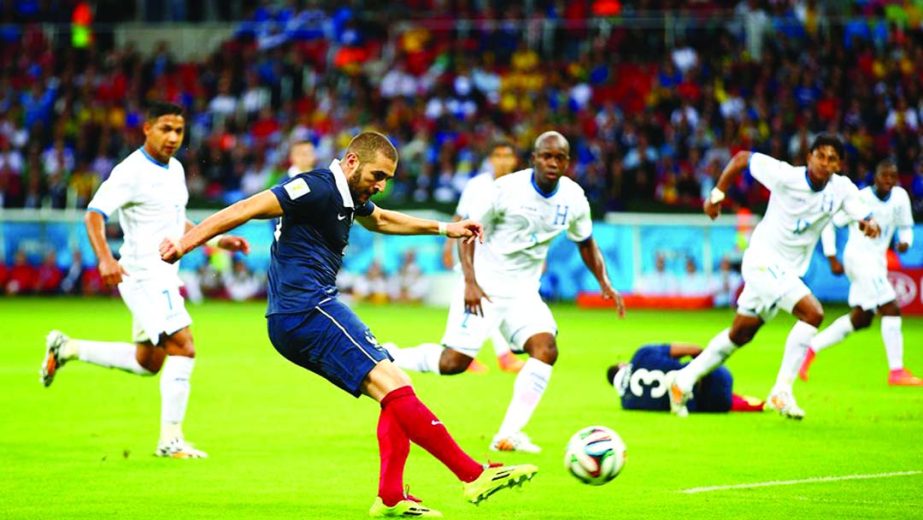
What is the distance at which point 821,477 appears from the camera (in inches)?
380

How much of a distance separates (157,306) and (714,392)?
208 inches

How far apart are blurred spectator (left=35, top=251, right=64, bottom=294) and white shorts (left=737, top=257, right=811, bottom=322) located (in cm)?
2338

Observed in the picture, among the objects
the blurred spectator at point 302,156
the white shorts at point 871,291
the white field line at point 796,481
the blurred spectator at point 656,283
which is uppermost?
the blurred spectator at point 302,156

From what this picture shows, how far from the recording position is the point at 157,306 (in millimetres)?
10875

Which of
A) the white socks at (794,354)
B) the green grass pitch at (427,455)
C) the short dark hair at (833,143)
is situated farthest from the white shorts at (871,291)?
the short dark hair at (833,143)

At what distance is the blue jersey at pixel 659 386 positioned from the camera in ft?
43.7

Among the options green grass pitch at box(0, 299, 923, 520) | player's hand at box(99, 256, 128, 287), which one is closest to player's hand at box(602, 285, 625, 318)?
green grass pitch at box(0, 299, 923, 520)

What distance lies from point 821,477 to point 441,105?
25.1m

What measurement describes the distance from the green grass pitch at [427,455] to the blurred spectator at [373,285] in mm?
11204

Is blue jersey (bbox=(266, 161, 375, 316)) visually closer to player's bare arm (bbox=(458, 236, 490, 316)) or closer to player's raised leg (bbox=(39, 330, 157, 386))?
player's bare arm (bbox=(458, 236, 490, 316))

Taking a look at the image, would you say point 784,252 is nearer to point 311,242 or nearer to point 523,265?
point 523,265

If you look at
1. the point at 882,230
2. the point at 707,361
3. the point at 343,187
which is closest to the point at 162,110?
the point at 343,187

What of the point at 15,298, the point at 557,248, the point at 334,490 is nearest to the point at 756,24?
the point at 557,248

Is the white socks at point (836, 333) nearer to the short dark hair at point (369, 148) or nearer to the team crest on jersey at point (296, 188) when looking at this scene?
the short dark hair at point (369, 148)
